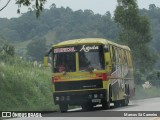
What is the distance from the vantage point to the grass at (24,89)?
A: 3294 centimetres

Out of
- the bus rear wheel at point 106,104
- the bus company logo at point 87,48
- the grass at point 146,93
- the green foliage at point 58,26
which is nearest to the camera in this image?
the bus company logo at point 87,48

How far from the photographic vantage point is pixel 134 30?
6238 cm

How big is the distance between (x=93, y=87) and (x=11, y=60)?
51.6 feet

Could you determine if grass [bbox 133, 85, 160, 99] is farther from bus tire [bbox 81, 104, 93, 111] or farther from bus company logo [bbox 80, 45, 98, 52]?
bus company logo [bbox 80, 45, 98, 52]

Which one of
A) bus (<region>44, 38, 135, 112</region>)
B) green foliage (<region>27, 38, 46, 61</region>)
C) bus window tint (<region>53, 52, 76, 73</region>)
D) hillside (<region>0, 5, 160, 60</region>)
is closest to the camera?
bus (<region>44, 38, 135, 112</region>)

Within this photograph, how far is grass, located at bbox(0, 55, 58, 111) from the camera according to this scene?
3294cm

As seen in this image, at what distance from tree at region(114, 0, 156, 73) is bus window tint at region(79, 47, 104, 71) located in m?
33.9

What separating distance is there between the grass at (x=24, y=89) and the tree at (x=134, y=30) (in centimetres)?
2117

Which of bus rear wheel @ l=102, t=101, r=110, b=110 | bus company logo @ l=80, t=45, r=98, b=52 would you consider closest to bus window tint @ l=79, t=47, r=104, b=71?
bus company logo @ l=80, t=45, r=98, b=52

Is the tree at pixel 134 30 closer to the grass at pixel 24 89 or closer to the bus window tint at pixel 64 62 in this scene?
the grass at pixel 24 89

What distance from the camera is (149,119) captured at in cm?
1997

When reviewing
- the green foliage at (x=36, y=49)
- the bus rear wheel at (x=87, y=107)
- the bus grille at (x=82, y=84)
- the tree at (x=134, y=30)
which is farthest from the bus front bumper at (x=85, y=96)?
the green foliage at (x=36, y=49)

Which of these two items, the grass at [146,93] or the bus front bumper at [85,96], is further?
the grass at [146,93]

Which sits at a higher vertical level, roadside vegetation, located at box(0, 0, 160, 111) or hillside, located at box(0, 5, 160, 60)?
hillside, located at box(0, 5, 160, 60)
